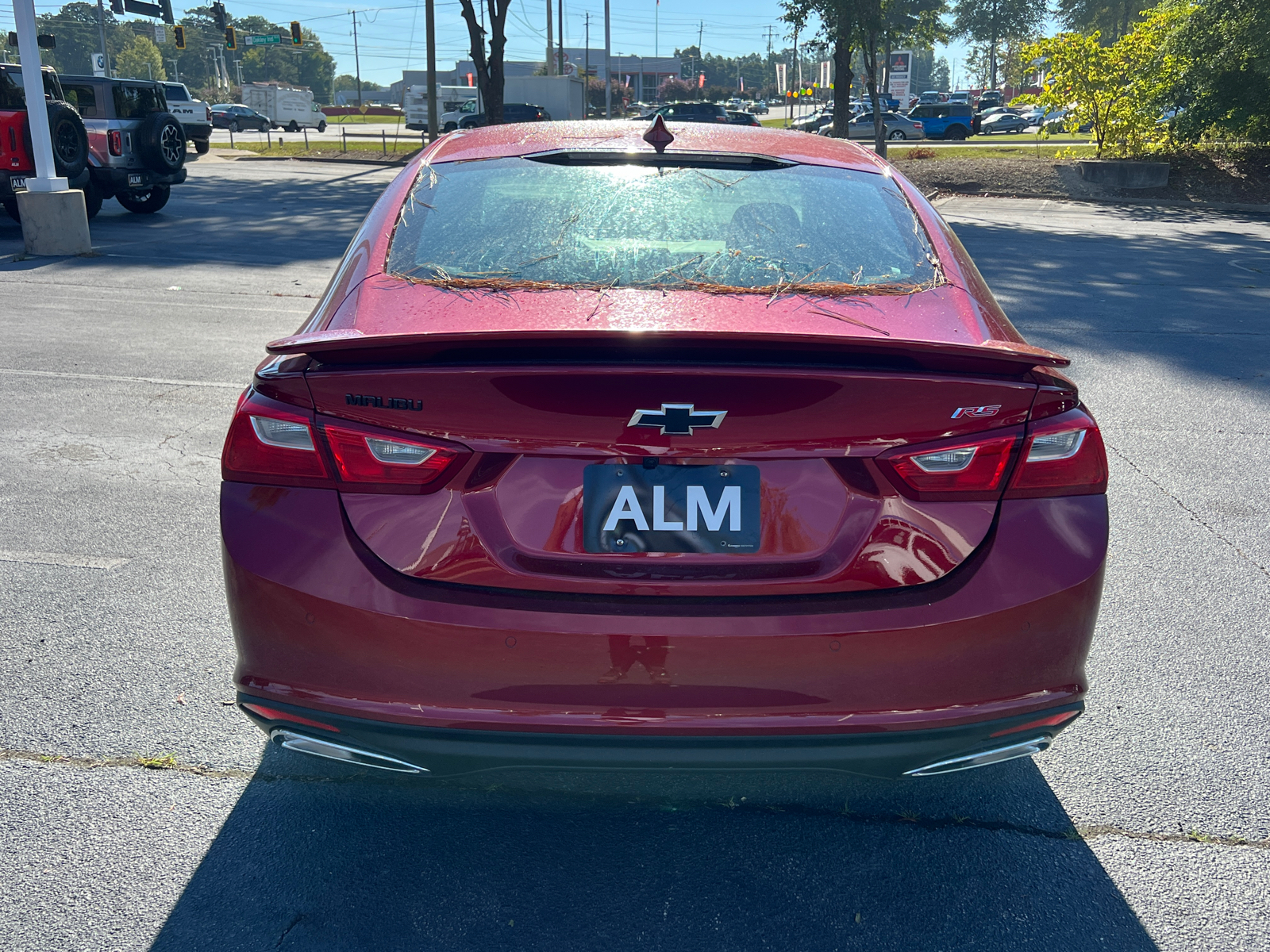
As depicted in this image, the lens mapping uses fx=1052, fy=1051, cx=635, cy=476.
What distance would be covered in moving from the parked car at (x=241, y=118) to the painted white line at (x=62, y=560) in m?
65.0

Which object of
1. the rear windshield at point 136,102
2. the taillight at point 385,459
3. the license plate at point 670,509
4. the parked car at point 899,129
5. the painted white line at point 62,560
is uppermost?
the parked car at point 899,129

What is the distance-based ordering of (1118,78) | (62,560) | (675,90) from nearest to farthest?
(62,560)
(1118,78)
(675,90)

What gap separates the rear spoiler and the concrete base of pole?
1205cm

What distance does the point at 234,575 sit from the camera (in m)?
2.13

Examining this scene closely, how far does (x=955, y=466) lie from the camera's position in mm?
2025

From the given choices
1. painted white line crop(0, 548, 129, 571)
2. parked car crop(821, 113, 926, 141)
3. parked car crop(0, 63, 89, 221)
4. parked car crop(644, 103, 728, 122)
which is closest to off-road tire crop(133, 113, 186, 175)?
parked car crop(0, 63, 89, 221)

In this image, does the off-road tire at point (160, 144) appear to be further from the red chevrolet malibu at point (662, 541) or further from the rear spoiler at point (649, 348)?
the rear spoiler at point (649, 348)

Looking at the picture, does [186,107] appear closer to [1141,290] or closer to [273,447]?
[1141,290]

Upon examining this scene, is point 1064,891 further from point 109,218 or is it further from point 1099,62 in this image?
point 1099,62

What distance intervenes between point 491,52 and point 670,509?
31.2 meters

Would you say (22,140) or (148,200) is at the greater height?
(22,140)

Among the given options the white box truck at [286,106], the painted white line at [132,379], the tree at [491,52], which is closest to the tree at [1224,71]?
the tree at [491,52]

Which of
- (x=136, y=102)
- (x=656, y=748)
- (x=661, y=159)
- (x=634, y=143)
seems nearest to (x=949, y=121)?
(x=136, y=102)

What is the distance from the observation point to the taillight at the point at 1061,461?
2.07 m
